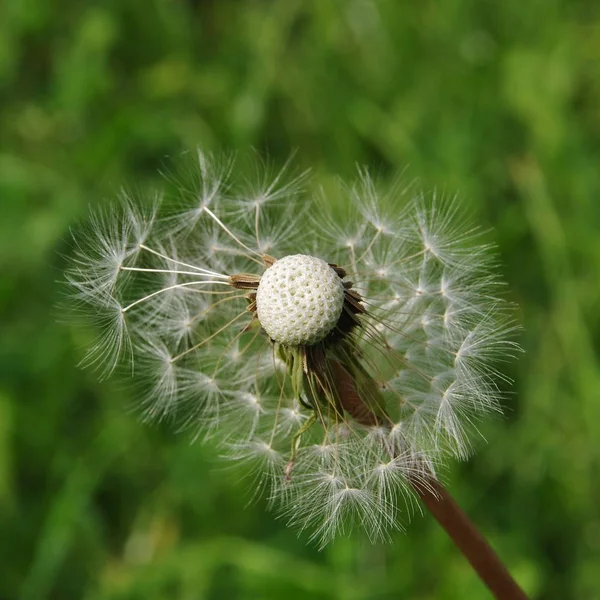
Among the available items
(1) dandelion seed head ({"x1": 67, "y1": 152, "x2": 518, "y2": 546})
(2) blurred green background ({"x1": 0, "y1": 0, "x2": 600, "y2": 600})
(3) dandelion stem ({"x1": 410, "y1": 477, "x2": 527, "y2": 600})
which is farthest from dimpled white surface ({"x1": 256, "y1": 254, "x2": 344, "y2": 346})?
(2) blurred green background ({"x1": 0, "y1": 0, "x2": 600, "y2": 600})

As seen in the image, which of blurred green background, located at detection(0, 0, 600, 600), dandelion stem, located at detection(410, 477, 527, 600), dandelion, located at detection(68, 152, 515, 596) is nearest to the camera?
dandelion stem, located at detection(410, 477, 527, 600)

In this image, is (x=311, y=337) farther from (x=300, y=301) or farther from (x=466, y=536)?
(x=466, y=536)

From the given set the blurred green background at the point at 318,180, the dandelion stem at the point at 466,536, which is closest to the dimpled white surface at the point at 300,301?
the dandelion stem at the point at 466,536

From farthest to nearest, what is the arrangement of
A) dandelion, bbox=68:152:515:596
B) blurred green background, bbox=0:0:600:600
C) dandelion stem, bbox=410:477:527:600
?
blurred green background, bbox=0:0:600:600 → dandelion, bbox=68:152:515:596 → dandelion stem, bbox=410:477:527:600

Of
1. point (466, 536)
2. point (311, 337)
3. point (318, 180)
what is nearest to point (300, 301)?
point (311, 337)

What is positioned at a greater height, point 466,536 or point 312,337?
point 312,337

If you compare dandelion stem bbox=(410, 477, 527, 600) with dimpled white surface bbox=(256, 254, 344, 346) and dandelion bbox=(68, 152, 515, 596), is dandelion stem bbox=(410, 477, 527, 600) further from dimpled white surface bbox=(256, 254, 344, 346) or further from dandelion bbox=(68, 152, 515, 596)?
dimpled white surface bbox=(256, 254, 344, 346)

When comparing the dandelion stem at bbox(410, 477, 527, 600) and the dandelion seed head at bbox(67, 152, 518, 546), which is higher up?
the dandelion seed head at bbox(67, 152, 518, 546)
